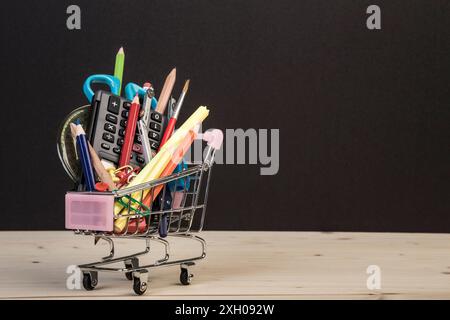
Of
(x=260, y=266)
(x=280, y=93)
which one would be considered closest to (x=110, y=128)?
(x=260, y=266)

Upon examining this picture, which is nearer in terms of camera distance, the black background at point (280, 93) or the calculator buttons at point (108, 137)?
the calculator buttons at point (108, 137)

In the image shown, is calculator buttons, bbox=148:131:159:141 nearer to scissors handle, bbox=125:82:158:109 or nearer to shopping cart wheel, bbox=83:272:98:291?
scissors handle, bbox=125:82:158:109

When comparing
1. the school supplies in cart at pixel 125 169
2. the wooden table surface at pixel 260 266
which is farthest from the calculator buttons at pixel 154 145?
the wooden table surface at pixel 260 266

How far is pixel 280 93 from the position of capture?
7.09ft

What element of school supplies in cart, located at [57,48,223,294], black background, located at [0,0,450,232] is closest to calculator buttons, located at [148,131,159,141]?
school supplies in cart, located at [57,48,223,294]

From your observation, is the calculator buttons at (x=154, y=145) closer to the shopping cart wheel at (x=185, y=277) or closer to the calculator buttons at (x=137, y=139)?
the calculator buttons at (x=137, y=139)

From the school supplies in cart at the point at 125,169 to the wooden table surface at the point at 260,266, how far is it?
80 mm

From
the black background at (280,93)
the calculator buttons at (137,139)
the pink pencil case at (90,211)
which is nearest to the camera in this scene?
the pink pencil case at (90,211)

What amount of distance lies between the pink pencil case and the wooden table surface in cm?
11

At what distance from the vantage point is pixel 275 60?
7.07 feet

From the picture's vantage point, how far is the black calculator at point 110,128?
1277mm

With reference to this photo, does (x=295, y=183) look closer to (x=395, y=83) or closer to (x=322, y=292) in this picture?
(x=395, y=83)

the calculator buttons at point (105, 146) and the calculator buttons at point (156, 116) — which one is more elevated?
the calculator buttons at point (156, 116)

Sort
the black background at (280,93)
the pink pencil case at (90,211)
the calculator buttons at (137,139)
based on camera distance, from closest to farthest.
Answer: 1. the pink pencil case at (90,211)
2. the calculator buttons at (137,139)
3. the black background at (280,93)
